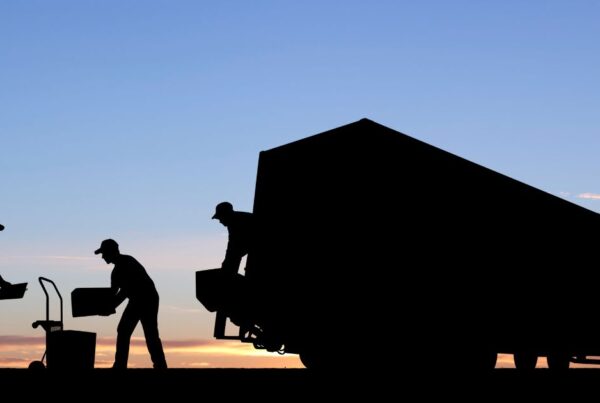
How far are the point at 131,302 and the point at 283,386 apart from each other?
2877 millimetres

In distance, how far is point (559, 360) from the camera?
15711 mm

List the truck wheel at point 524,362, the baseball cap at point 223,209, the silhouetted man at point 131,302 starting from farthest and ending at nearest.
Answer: the truck wheel at point 524,362
the baseball cap at point 223,209
the silhouetted man at point 131,302

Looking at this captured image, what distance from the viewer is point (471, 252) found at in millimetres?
13977

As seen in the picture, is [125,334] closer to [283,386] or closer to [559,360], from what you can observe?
[283,386]

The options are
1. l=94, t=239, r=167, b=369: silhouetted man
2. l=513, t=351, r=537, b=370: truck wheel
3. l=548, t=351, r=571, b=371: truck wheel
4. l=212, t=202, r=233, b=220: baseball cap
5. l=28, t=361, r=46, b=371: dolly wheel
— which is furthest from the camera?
l=513, t=351, r=537, b=370: truck wheel

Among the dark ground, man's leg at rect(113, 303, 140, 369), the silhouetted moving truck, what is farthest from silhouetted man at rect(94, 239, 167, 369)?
the silhouetted moving truck

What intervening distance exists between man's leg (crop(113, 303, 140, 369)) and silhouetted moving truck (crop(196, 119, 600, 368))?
1015mm

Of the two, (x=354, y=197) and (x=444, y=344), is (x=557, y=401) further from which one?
(x=354, y=197)

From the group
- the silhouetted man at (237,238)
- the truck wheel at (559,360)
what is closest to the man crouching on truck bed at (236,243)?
the silhouetted man at (237,238)

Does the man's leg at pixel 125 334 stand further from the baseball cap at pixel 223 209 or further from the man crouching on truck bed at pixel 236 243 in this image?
the baseball cap at pixel 223 209

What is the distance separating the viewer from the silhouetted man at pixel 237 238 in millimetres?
14234

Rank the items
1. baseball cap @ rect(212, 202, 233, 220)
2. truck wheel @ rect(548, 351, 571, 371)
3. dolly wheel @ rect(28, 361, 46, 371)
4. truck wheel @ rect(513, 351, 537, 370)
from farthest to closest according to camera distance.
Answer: truck wheel @ rect(513, 351, 537, 370), truck wheel @ rect(548, 351, 571, 371), baseball cap @ rect(212, 202, 233, 220), dolly wheel @ rect(28, 361, 46, 371)

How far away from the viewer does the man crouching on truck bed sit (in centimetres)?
1424

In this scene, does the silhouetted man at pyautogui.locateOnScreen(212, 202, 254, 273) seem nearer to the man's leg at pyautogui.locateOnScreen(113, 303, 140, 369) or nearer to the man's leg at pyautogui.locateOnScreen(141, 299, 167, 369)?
the man's leg at pyautogui.locateOnScreen(141, 299, 167, 369)
